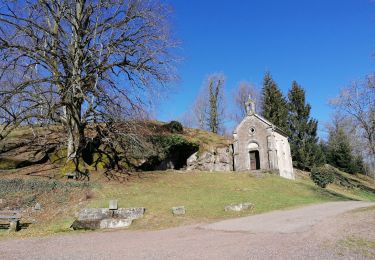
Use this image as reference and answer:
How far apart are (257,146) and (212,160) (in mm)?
5446

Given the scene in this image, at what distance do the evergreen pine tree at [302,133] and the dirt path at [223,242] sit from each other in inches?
1257

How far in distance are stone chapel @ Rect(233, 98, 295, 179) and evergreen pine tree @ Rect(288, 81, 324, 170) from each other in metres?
6.83

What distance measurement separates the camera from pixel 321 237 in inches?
314

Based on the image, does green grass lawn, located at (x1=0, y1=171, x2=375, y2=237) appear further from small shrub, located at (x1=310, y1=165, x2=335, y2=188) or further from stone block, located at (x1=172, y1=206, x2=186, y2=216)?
small shrub, located at (x1=310, y1=165, x2=335, y2=188)

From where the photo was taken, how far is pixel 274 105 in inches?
1688

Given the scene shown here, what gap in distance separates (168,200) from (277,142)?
21.9 meters

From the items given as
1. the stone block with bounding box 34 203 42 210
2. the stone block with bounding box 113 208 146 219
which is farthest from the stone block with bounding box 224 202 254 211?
the stone block with bounding box 34 203 42 210

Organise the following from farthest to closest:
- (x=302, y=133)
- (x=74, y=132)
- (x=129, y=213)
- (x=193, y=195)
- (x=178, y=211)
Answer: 1. (x=302, y=133)
2. (x=74, y=132)
3. (x=193, y=195)
4. (x=178, y=211)
5. (x=129, y=213)

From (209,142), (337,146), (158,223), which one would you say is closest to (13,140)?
(158,223)

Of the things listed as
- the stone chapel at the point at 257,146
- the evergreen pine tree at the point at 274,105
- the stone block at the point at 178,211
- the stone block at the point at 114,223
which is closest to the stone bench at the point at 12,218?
the stone block at the point at 114,223

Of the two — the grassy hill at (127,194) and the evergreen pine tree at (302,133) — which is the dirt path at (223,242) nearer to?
the grassy hill at (127,194)

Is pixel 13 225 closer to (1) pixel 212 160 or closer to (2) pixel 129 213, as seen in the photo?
(2) pixel 129 213

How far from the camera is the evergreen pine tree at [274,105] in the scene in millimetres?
42250

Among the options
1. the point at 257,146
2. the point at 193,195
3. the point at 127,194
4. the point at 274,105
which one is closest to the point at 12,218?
the point at 127,194
